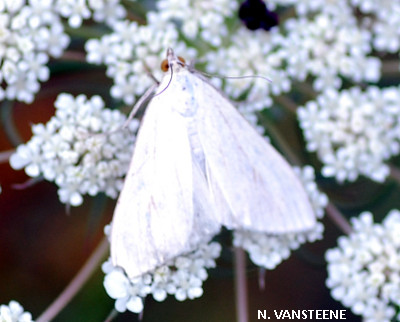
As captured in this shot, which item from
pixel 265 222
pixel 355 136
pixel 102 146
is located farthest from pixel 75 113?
pixel 355 136

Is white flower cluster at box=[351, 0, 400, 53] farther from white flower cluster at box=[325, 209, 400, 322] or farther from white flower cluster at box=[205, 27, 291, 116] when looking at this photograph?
white flower cluster at box=[325, 209, 400, 322]

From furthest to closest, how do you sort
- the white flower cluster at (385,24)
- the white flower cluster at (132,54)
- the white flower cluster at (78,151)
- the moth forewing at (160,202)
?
the white flower cluster at (385,24)
the white flower cluster at (132,54)
the white flower cluster at (78,151)
the moth forewing at (160,202)

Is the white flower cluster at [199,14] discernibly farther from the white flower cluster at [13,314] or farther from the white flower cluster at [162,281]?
the white flower cluster at [13,314]

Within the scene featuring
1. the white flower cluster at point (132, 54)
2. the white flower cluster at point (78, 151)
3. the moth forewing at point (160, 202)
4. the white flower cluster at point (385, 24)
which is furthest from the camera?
the white flower cluster at point (385, 24)

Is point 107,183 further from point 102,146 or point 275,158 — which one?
point 275,158

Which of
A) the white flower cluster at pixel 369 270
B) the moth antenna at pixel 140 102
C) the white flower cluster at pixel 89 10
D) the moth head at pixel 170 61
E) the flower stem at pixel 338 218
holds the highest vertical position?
the white flower cluster at pixel 89 10

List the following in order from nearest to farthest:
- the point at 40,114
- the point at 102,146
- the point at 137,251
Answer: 1. the point at 137,251
2. the point at 102,146
3. the point at 40,114

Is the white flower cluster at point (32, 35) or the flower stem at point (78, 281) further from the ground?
the white flower cluster at point (32, 35)

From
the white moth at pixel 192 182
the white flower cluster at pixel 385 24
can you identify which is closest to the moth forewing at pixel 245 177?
the white moth at pixel 192 182

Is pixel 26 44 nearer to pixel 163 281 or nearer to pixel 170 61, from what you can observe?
pixel 170 61
